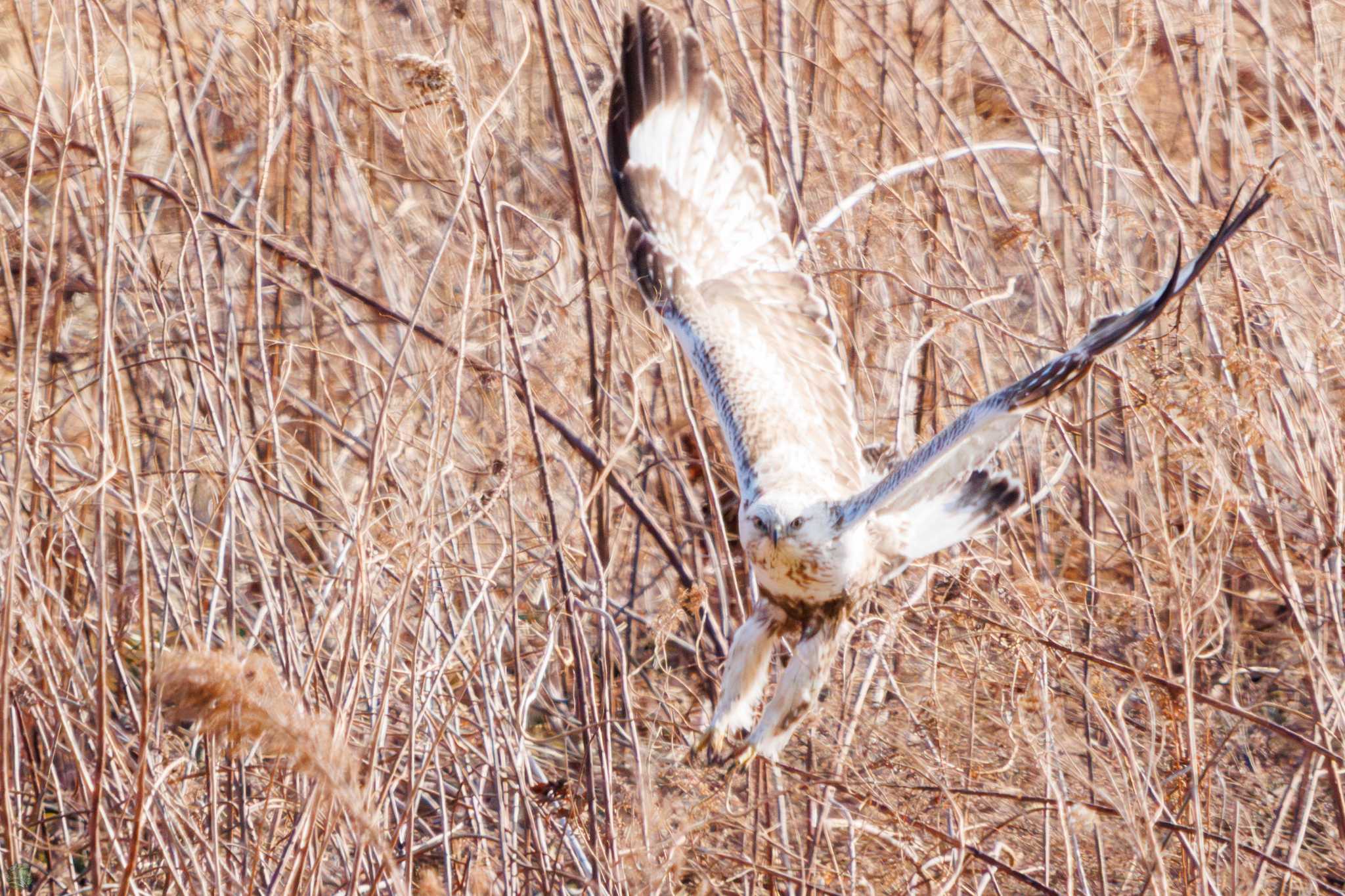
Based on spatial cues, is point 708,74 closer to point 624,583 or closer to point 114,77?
point 624,583

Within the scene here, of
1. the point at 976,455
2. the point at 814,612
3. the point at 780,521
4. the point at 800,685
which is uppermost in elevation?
the point at 976,455

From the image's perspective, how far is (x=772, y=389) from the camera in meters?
3.38

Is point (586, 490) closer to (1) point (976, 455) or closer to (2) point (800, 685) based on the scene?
(2) point (800, 685)

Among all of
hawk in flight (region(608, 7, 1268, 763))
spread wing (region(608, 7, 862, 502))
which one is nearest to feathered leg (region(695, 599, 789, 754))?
hawk in flight (region(608, 7, 1268, 763))

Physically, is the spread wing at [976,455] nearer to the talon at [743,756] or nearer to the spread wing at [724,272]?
the spread wing at [724,272]

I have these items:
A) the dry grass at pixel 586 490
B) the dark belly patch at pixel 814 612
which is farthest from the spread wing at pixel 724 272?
the dark belly patch at pixel 814 612

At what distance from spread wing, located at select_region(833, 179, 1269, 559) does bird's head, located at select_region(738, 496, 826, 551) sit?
2.7 inches

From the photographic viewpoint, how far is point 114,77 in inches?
222

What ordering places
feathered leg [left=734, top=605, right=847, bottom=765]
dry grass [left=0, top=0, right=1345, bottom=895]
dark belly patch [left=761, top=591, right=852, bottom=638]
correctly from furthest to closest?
dark belly patch [left=761, top=591, right=852, bottom=638] < feathered leg [left=734, top=605, right=847, bottom=765] < dry grass [left=0, top=0, right=1345, bottom=895]

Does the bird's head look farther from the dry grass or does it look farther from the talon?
the talon

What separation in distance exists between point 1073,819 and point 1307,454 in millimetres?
1012

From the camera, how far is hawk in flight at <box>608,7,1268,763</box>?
104 inches

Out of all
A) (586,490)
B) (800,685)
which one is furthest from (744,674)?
(586,490)

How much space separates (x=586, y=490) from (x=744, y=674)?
1.08 meters
